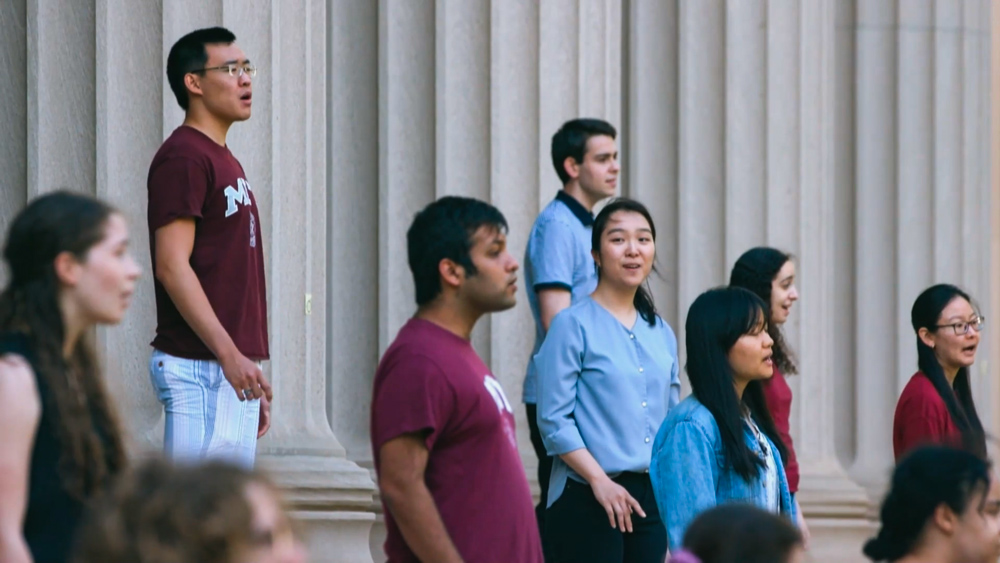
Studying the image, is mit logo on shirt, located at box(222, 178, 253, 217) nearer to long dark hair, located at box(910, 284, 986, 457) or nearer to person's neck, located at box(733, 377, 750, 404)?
person's neck, located at box(733, 377, 750, 404)

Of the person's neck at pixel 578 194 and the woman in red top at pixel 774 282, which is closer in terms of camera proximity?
the woman in red top at pixel 774 282

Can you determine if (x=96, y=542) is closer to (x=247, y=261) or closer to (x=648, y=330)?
(x=247, y=261)

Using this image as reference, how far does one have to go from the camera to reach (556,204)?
283 inches

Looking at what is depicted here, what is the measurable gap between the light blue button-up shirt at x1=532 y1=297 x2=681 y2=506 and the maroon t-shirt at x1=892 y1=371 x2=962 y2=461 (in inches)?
42.8

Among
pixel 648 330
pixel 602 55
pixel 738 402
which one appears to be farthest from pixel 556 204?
pixel 738 402

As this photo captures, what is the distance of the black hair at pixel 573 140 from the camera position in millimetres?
7352

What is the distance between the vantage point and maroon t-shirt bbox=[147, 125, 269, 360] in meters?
5.59

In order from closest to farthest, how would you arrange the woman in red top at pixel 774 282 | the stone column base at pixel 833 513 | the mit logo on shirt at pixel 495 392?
the mit logo on shirt at pixel 495 392 → the woman in red top at pixel 774 282 → the stone column base at pixel 833 513

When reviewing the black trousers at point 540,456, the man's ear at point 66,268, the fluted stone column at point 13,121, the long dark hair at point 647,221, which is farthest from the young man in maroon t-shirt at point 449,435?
the fluted stone column at point 13,121

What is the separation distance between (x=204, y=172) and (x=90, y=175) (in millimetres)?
1714

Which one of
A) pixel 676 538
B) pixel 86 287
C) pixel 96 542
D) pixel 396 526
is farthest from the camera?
pixel 676 538

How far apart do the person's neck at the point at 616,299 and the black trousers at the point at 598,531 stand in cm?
57

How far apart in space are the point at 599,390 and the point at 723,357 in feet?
3.11

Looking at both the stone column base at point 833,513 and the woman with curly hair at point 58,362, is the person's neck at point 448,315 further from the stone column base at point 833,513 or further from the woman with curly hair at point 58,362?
the stone column base at point 833,513
